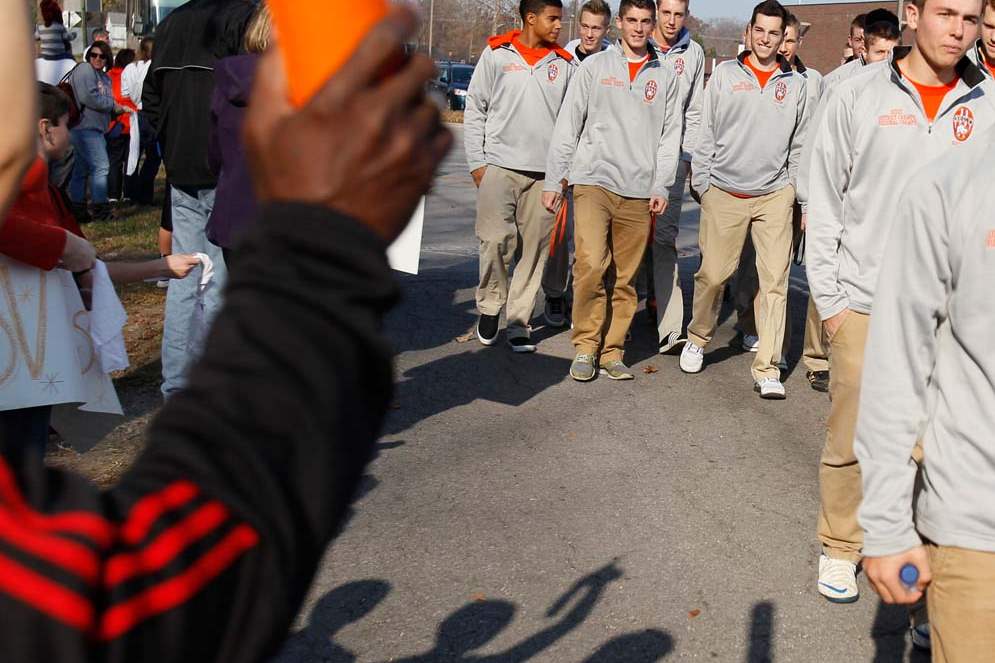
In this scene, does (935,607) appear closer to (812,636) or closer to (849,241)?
(812,636)

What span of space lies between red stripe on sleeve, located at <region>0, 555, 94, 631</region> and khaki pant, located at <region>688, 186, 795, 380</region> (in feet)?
24.2

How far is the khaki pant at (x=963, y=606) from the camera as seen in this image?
2.67 meters

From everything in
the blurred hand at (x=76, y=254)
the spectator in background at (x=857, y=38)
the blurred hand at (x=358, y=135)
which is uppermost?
the blurred hand at (x=358, y=135)

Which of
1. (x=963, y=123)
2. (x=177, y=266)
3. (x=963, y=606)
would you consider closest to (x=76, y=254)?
(x=177, y=266)

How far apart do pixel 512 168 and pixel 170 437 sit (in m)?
7.95

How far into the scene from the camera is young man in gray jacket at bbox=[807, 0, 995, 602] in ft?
15.9

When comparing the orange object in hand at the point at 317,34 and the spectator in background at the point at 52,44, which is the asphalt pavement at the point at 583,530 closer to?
the orange object in hand at the point at 317,34

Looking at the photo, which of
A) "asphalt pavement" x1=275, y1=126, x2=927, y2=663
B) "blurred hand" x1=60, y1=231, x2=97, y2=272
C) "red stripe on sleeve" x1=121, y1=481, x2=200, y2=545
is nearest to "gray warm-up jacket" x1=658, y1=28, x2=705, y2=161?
"asphalt pavement" x1=275, y1=126, x2=927, y2=663

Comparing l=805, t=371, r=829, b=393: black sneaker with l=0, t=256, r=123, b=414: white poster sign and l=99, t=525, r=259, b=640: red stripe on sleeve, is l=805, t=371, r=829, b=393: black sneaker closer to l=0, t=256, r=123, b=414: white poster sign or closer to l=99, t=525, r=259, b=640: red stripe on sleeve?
l=0, t=256, r=123, b=414: white poster sign

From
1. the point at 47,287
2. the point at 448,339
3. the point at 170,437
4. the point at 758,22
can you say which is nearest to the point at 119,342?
the point at 47,287

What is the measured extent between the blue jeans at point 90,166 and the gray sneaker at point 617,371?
803cm

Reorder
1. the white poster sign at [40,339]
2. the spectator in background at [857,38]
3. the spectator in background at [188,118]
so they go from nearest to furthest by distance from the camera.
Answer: the white poster sign at [40,339] < the spectator in background at [188,118] < the spectator in background at [857,38]

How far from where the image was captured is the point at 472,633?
445cm

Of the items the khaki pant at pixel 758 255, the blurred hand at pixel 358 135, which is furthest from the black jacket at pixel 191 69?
the blurred hand at pixel 358 135
